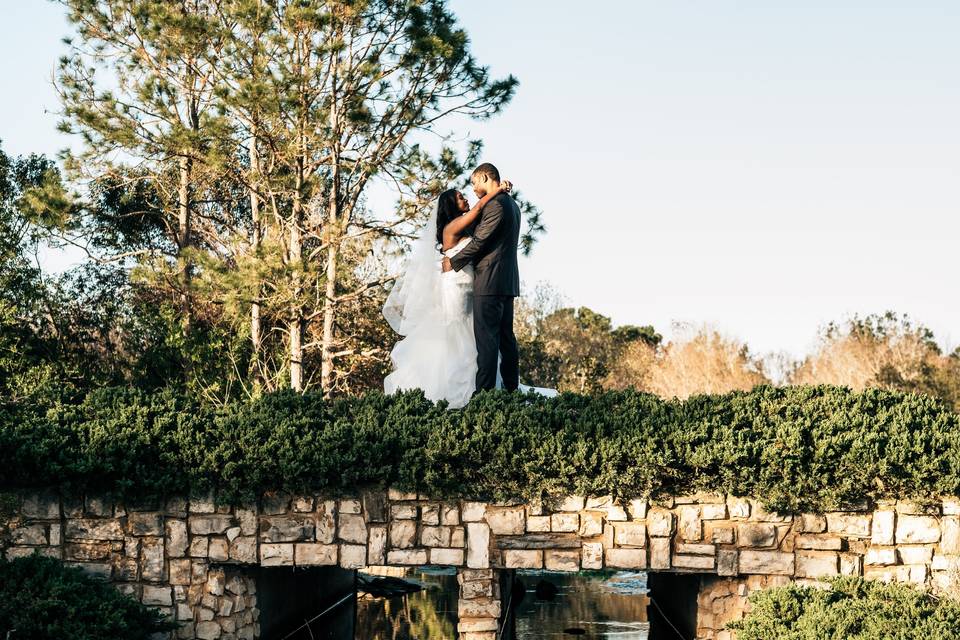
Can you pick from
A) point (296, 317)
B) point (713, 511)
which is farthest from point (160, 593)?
point (296, 317)

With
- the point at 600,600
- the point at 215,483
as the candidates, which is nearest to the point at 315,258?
the point at 600,600

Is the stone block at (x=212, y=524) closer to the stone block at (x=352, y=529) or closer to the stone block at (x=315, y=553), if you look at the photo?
the stone block at (x=315, y=553)

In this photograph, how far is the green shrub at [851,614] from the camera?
21.0 feet

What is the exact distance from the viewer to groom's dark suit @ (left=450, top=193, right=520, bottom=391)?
879cm

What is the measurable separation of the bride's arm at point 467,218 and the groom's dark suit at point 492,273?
0.19 ft

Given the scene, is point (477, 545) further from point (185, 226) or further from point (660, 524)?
point (185, 226)

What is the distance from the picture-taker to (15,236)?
699 inches

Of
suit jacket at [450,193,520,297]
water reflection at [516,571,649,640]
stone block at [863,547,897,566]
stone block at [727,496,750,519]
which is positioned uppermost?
suit jacket at [450,193,520,297]

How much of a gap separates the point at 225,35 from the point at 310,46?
4.12 ft

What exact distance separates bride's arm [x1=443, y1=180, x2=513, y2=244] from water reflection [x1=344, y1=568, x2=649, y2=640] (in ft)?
14.5

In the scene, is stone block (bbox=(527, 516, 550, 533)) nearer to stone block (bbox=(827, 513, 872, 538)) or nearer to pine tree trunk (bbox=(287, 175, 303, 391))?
stone block (bbox=(827, 513, 872, 538))

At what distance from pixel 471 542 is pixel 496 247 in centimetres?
261

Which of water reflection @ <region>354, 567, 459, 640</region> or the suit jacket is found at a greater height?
the suit jacket

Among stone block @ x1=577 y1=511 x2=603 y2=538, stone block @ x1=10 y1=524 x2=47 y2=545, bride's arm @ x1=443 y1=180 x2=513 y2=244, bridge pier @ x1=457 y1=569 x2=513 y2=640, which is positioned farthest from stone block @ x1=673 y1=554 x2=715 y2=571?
stone block @ x1=10 y1=524 x2=47 y2=545
